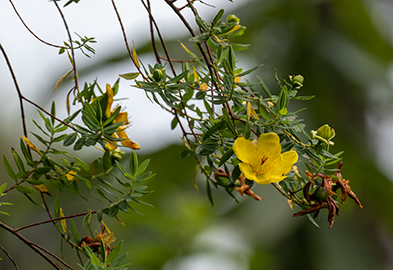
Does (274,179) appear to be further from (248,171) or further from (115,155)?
(115,155)

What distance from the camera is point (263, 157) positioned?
35 centimetres

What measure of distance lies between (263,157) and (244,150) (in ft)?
0.05

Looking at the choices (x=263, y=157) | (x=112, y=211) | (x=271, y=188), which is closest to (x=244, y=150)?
(x=263, y=157)

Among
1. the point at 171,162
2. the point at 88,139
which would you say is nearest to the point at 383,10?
the point at 171,162

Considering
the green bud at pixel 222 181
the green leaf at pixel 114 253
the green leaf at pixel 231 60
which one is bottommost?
the green bud at pixel 222 181

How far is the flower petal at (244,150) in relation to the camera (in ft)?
1.12

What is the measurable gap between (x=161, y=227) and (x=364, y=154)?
0.69 meters

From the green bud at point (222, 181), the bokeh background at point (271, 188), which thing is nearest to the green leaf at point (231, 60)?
the green bud at point (222, 181)

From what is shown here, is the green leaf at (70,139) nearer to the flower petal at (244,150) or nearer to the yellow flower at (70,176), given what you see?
the yellow flower at (70,176)

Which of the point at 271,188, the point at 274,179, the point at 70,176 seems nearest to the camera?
the point at 274,179

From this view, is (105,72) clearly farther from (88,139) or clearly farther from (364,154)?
(88,139)

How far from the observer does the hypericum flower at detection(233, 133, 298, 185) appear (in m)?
0.34

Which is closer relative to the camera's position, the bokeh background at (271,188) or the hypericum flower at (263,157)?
the hypericum flower at (263,157)

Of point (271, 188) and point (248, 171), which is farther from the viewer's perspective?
point (271, 188)
